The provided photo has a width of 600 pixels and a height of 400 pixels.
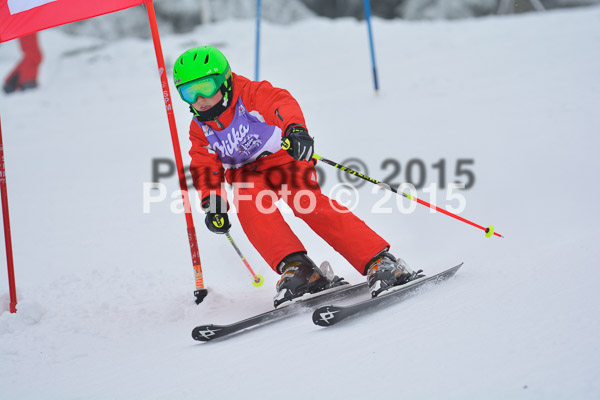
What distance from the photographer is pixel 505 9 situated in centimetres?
1752

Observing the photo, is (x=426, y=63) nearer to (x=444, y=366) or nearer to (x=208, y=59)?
(x=208, y=59)

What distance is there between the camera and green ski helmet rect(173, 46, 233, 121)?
9.41ft

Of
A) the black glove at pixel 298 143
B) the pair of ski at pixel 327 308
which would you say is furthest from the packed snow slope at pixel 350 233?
the black glove at pixel 298 143

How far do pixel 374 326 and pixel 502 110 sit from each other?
520 cm

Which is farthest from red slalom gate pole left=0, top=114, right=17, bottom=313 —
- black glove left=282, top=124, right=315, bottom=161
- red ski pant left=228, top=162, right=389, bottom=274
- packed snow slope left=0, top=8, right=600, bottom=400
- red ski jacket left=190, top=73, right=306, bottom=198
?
black glove left=282, top=124, right=315, bottom=161

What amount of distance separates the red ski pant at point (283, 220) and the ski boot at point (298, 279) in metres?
0.05

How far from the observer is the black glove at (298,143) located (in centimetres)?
273

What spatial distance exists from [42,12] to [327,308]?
2.38 m

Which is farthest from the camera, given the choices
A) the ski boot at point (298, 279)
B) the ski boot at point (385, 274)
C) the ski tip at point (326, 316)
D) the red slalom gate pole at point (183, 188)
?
the red slalom gate pole at point (183, 188)

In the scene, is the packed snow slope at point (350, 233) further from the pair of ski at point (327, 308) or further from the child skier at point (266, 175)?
the child skier at point (266, 175)

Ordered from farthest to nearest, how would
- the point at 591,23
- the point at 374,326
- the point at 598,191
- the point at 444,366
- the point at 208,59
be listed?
1. the point at 591,23
2. the point at 598,191
3. the point at 208,59
4. the point at 374,326
5. the point at 444,366

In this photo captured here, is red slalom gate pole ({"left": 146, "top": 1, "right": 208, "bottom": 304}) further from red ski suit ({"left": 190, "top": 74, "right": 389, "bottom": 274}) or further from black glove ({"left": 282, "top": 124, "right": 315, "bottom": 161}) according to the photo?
black glove ({"left": 282, "top": 124, "right": 315, "bottom": 161})

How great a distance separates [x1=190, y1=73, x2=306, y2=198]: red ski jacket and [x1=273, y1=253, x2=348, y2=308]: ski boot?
0.60m

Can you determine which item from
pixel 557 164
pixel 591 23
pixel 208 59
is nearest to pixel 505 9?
pixel 591 23
